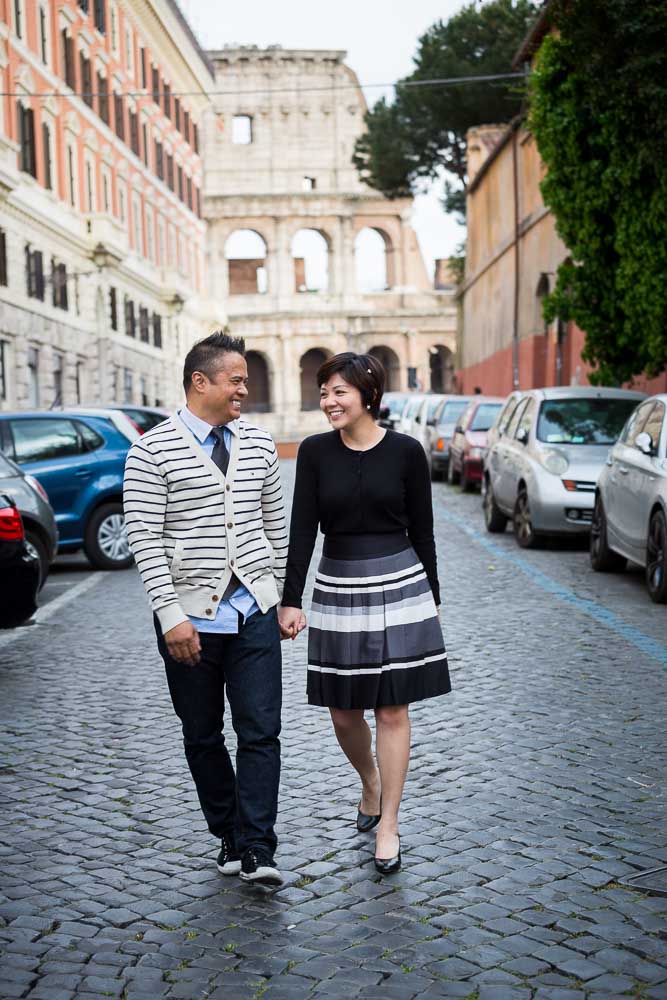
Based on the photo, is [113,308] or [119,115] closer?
[113,308]

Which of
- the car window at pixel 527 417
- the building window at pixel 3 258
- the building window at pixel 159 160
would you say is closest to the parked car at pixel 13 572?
the car window at pixel 527 417

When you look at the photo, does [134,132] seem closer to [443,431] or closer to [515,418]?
[443,431]

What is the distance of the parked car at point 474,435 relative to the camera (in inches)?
898

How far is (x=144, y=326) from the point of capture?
47375mm

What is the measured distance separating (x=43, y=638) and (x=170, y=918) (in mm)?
5913

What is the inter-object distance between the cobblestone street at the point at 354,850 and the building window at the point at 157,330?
42085 mm

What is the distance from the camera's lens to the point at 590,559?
13391 mm

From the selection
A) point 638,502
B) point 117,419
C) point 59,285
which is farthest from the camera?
point 59,285

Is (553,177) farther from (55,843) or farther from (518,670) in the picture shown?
(55,843)

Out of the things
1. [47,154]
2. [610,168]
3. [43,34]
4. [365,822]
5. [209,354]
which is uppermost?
[43,34]

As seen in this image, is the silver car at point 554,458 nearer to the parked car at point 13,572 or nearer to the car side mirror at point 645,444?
the car side mirror at point 645,444

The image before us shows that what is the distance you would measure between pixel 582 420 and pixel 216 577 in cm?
1136

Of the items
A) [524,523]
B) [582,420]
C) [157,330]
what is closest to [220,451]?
[524,523]

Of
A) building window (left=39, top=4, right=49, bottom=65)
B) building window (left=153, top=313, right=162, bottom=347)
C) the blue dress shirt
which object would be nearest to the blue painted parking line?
the blue dress shirt
